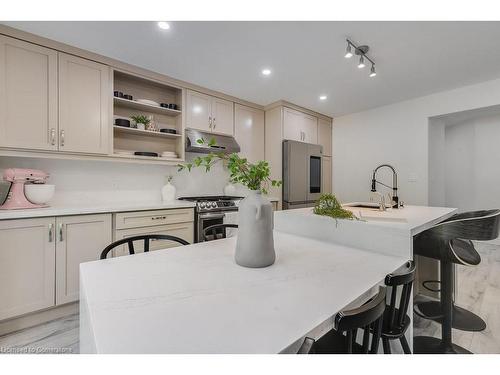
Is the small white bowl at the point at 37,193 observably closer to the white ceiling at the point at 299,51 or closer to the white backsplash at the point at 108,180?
the white backsplash at the point at 108,180

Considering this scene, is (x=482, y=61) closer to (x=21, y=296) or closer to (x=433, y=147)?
(x=433, y=147)

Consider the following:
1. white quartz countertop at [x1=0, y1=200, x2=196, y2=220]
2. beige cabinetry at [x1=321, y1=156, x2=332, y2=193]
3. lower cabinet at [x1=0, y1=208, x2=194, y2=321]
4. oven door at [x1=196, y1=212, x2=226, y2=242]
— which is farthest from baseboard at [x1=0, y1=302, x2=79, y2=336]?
beige cabinetry at [x1=321, y1=156, x2=332, y2=193]

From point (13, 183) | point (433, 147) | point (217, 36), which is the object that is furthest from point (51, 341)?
point (433, 147)

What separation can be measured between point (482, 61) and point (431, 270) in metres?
2.16

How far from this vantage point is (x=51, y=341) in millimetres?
1665

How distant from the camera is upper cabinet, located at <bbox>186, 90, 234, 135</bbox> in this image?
2.94 metres

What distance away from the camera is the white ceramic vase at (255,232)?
949mm

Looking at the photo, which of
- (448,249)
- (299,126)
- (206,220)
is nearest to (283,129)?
(299,126)

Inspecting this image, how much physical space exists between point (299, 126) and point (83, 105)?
286 cm

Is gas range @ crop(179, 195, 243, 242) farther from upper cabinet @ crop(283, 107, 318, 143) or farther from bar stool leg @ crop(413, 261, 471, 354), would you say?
bar stool leg @ crop(413, 261, 471, 354)

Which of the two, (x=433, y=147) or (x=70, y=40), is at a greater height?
(x=70, y=40)

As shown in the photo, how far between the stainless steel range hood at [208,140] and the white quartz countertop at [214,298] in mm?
1943

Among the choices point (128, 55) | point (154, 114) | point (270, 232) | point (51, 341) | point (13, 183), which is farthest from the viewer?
point (154, 114)
